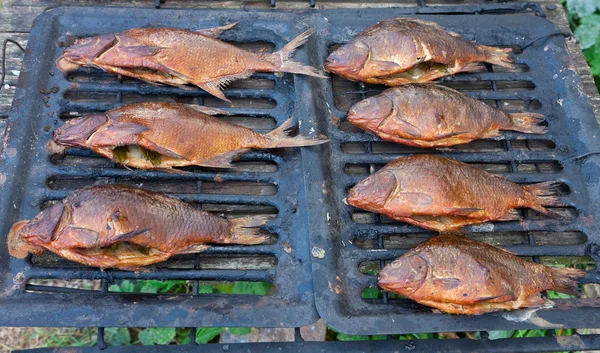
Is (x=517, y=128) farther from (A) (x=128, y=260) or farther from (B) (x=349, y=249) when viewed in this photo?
(A) (x=128, y=260)

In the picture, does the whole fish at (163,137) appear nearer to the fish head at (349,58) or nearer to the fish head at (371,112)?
the fish head at (371,112)

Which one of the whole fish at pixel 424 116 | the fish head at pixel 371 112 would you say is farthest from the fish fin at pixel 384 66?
the fish head at pixel 371 112

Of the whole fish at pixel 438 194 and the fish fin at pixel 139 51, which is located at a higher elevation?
the fish fin at pixel 139 51

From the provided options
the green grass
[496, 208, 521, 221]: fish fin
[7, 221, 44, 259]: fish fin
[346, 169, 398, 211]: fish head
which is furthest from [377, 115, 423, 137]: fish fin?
the green grass

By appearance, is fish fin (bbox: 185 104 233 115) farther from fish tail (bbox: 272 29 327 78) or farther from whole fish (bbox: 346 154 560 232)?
whole fish (bbox: 346 154 560 232)

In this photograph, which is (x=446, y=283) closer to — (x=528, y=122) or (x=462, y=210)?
(x=462, y=210)

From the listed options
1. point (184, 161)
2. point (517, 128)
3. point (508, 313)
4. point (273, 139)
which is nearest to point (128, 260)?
point (184, 161)
